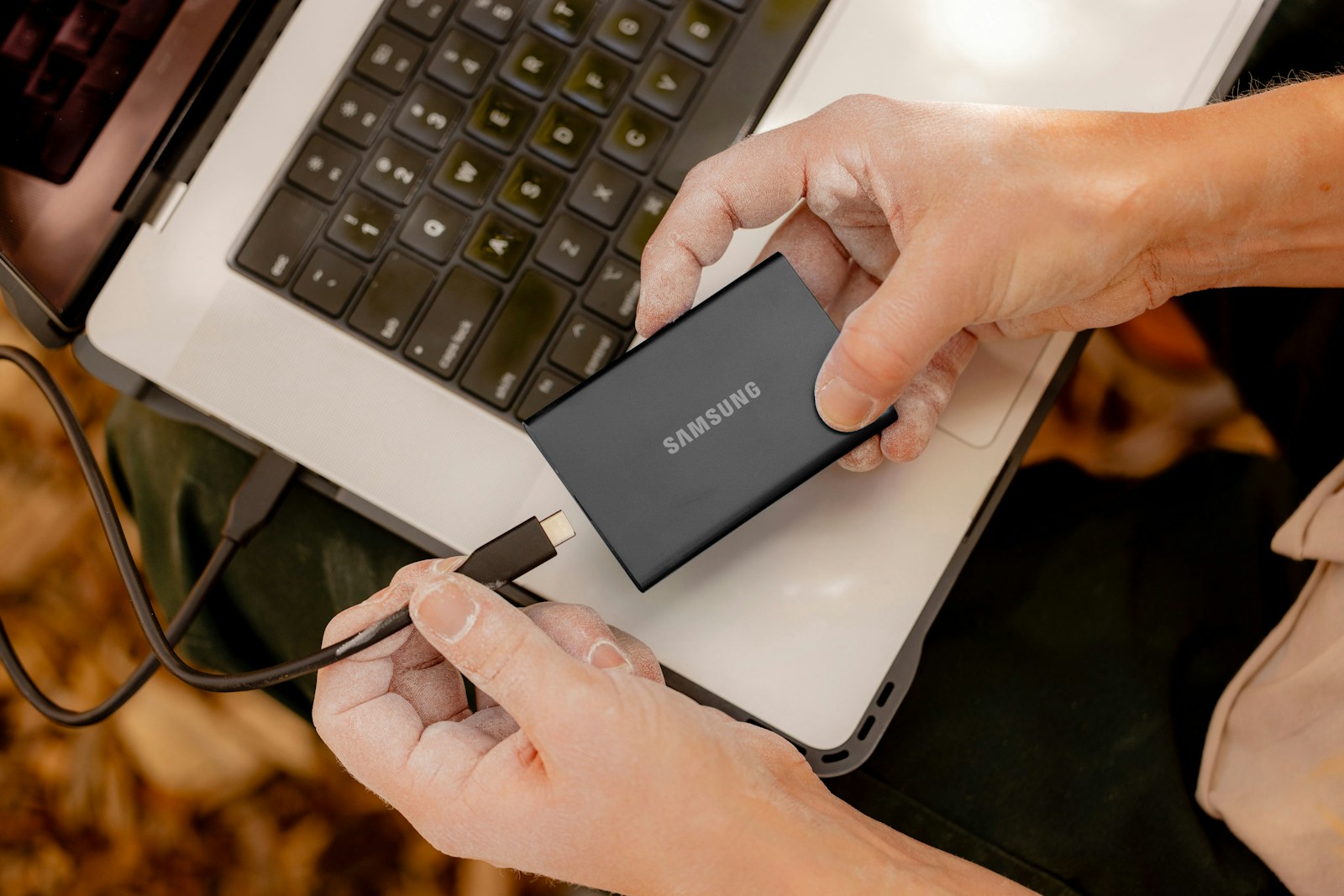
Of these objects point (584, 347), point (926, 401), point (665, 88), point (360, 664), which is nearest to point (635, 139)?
point (665, 88)

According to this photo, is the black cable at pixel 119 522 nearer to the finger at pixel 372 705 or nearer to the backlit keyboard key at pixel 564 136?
the finger at pixel 372 705

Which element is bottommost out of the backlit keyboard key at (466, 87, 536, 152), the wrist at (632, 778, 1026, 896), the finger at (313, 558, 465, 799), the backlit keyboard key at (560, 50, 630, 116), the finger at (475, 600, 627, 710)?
the finger at (313, 558, 465, 799)

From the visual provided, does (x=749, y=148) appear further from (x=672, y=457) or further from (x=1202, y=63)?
(x=1202, y=63)

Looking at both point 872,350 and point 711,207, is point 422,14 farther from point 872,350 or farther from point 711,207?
point 872,350

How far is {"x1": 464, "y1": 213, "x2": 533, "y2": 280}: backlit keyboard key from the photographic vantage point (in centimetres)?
53

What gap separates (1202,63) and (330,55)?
56 centimetres

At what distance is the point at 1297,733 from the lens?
0.59 meters

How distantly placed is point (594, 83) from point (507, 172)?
0.26 feet

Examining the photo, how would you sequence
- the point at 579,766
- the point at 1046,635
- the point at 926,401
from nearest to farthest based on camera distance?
the point at 579,766 < the point at 926,401 < the point at 1046,635

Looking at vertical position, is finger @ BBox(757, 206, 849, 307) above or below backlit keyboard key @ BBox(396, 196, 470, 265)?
above

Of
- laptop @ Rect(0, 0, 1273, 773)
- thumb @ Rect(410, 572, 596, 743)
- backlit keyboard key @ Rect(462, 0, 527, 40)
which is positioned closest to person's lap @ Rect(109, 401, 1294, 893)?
laptop @ Rect(0, 0, 1273, 773)

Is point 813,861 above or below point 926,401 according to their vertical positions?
below

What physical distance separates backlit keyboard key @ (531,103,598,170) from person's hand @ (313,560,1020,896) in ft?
0.87

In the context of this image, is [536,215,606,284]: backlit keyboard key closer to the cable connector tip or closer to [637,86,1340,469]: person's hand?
[637,86,1340,469]: person's hand
